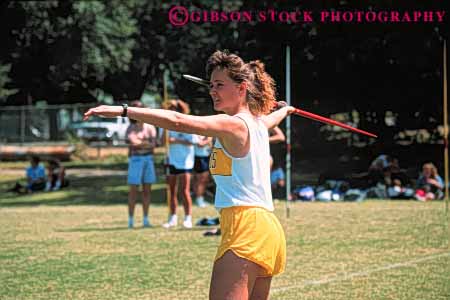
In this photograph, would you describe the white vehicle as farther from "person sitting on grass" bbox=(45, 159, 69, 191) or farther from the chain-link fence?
"person sitting on grass" bbox=(45, 159, 69, 191)

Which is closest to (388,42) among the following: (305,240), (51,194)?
(51,194)

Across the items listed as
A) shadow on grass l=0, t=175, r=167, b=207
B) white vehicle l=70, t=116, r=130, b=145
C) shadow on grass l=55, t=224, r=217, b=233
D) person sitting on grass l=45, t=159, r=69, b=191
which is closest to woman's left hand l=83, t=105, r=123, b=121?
shadow on grass l=55, t=224, r=217, b=233

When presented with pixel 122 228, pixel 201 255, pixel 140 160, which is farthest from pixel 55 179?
pixel 201 255

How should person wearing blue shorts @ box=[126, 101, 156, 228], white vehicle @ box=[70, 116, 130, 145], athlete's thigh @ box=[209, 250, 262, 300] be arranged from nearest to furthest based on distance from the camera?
athlete's thigh @ box=[209, 250, 262, 300]
person wearing blue shorts @ box=[126, 101, 156, 228]
white vehicle @ box=[70, 116, 130, 145]

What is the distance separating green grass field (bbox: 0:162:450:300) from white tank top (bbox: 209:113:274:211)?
11.3 feet

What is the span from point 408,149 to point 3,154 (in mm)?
19921

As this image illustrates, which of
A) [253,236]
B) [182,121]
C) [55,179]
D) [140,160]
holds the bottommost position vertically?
[55,179]

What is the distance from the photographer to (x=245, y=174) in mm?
4809

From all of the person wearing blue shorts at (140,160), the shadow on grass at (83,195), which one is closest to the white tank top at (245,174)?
the person wearing blue shorts at (140,160)

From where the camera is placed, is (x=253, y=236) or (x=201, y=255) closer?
(x=253, y=236)

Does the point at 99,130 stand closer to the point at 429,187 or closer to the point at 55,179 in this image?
the point at 55,179

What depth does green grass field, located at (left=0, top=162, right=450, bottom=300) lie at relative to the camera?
8.51m

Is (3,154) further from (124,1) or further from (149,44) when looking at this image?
(149,44)

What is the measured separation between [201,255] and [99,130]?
114 ft
